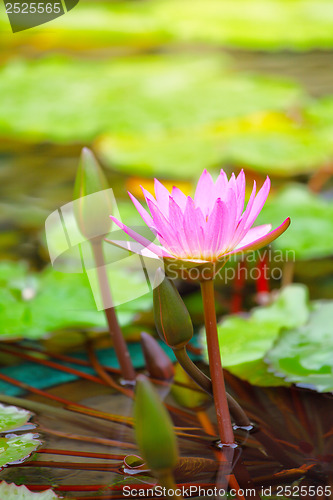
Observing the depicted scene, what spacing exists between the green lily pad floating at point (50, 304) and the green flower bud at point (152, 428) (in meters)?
0.54

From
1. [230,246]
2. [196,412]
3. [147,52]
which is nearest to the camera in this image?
[230,246]

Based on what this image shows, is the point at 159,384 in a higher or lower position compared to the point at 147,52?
lower

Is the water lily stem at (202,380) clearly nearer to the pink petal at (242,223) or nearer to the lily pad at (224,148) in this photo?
the pink petal at (242,223)

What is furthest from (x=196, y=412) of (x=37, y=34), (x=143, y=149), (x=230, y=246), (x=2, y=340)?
(x=37, y=34)

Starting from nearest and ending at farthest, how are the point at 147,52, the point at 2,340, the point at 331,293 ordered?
the point at 2,340 → the point at 331,293 → the point at 147,52

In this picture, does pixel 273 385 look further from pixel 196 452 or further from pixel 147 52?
pixel 147 52

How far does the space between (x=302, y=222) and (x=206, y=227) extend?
2.52ft

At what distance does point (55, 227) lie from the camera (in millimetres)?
1326

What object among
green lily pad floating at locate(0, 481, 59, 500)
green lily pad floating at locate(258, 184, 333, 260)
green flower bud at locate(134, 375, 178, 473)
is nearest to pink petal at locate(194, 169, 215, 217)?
green flower bud at locate(134, 375, 178, 473)

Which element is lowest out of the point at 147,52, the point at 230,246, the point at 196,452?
the point at 196,452

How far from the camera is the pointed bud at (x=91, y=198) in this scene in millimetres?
750

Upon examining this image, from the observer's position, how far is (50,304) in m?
1.05

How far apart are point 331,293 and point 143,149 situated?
0.94 meters

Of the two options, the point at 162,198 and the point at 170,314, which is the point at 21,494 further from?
the point at 162,198
